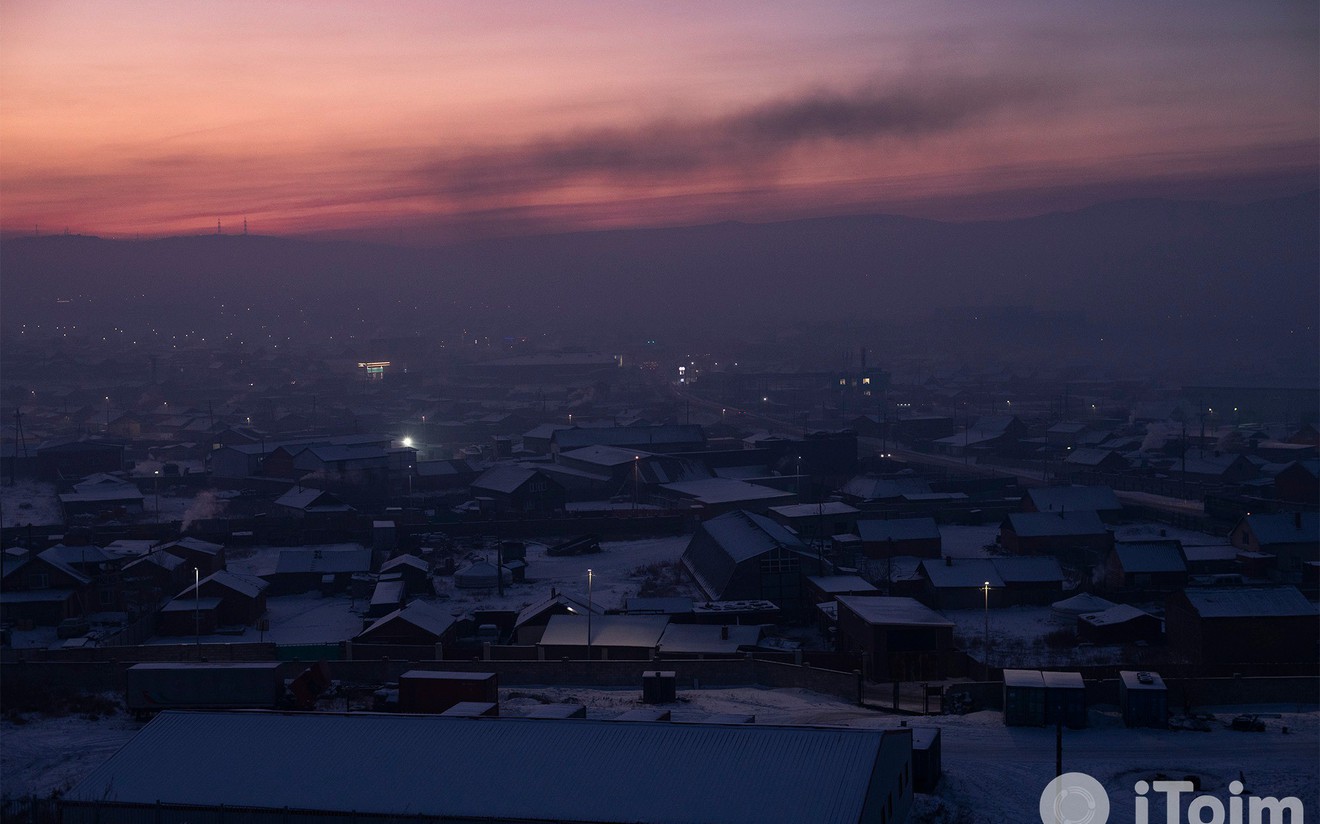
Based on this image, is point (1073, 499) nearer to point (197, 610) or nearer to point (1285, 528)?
point (1285, 528)

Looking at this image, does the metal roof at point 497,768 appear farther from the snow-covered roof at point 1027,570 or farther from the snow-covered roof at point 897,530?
the snow-covered roof at point 897,530

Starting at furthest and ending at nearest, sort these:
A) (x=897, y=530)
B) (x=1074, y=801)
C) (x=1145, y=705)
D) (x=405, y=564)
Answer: (x=897, y=530), (x=405, y=564), (x=1145, y=705), (x=1074, y=801)

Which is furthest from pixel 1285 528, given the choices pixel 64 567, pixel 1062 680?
pixel 64 567

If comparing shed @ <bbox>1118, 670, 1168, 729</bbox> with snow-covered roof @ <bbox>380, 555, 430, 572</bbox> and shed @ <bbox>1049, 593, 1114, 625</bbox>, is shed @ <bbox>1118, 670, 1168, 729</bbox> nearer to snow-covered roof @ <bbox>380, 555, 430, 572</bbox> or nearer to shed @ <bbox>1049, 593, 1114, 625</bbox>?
shed @ <bbox>1049, 593, 1114, 625</bbox>

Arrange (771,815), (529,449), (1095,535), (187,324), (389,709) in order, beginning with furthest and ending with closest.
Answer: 1. (187,324)
2. (529,449)
3. (1095,535)
4. (389,709)
5. (771,815)

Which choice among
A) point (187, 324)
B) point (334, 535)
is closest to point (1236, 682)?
point (334, 535)

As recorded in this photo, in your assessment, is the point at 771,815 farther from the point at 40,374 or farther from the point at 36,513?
the point at 40,374
